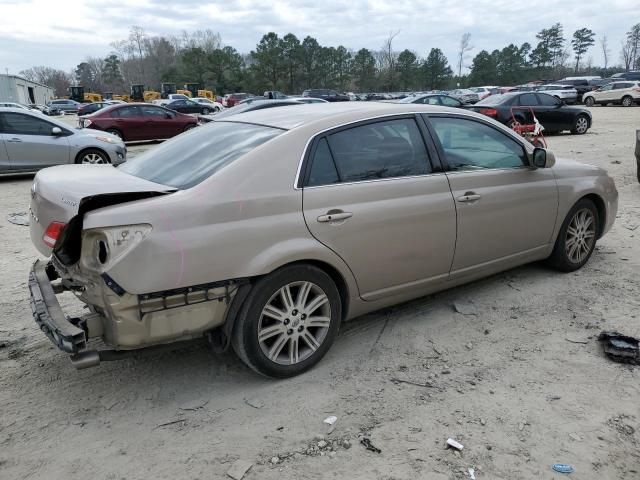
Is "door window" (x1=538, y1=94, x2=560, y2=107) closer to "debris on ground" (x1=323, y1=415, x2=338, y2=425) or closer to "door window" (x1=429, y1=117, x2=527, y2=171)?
"door window" (x1=429, y1=117, x2=527, y2=171)

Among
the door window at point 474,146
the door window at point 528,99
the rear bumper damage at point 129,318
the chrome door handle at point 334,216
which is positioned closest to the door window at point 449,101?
the door window at point 528,99

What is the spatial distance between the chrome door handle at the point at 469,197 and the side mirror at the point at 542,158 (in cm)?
78

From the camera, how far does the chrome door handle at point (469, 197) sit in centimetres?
394

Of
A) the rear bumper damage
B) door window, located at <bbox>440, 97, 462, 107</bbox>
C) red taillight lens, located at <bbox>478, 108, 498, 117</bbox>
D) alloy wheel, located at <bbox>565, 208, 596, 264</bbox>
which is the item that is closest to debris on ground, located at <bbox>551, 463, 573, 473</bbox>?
the rear bumper damage

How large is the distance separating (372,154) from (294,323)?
50.3 inches

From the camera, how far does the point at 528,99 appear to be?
16.8 metres

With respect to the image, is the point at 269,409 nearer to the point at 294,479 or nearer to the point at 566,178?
the point at 294,479

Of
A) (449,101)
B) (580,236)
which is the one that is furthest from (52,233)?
(449,101)

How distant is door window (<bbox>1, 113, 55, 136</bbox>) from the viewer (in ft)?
35.4

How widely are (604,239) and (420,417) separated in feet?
14.3

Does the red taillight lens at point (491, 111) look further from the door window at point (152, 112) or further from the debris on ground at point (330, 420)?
the debris on ground at point (330, 420)

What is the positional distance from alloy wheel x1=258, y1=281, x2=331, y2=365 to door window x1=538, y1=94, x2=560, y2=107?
16.3m

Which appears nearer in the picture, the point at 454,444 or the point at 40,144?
the point at 454,444

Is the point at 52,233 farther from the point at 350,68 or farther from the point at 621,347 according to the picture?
the point at 350,68
